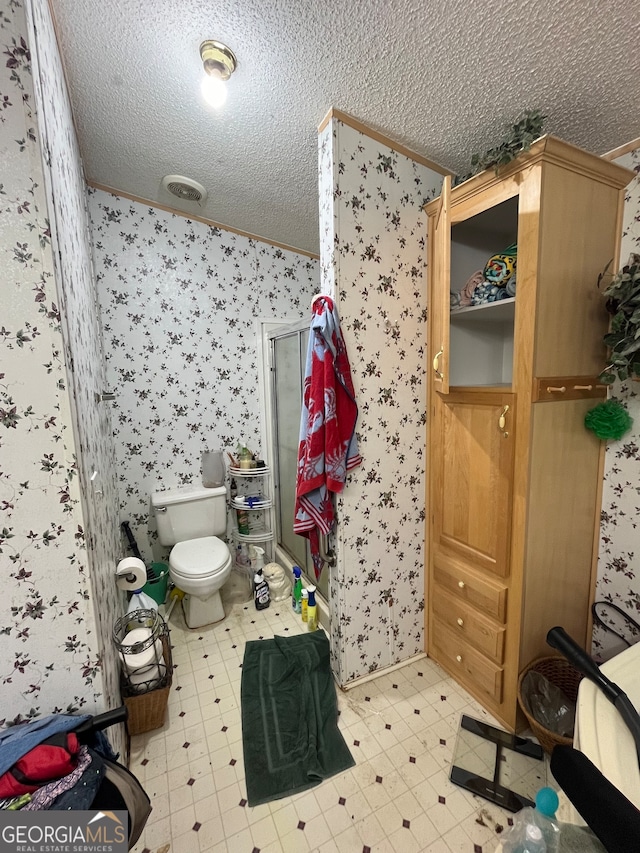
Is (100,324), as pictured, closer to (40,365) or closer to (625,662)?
(40,365)

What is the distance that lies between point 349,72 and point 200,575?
2.28 metres

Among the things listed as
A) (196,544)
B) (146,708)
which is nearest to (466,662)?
(146,708)

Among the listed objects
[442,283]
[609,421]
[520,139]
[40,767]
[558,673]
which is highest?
[520,139]

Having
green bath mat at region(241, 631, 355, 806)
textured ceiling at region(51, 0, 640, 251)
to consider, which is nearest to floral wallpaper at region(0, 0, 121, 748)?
textured ceiling at region(51, 0, 640, 251)

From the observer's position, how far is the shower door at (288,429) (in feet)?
7.24

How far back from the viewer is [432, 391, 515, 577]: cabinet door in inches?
52.5

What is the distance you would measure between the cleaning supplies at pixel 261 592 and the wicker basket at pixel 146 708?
2.55 ft

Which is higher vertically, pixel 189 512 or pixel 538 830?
pixel 189 512

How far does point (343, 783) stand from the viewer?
1.24m

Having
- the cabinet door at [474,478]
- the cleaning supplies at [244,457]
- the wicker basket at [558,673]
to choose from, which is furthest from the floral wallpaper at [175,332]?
the wicker basket at [558,673]

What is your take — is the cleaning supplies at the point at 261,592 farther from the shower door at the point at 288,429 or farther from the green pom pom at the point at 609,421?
the green pom pom at the point at 609,421

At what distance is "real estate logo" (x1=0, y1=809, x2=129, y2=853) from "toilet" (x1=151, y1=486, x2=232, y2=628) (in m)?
1.20

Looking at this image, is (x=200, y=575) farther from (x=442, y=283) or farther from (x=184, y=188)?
(x=184, y=188)

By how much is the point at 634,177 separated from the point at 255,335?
210cm
